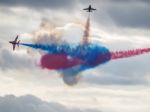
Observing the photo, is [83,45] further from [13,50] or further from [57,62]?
[13,50]

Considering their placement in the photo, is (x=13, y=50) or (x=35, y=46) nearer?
(x=35, y=46)

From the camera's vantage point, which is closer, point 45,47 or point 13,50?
point 45,47

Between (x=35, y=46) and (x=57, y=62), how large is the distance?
1299 cm

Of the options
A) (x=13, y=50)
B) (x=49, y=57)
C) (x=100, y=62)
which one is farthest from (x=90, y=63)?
(x=13, y=50)

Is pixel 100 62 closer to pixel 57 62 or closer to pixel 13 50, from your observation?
pixel 57 62

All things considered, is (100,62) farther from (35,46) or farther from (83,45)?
(35,46)

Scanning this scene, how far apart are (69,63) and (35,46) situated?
16260 mm

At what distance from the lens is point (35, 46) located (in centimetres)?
18600

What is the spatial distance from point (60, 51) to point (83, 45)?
8942mm

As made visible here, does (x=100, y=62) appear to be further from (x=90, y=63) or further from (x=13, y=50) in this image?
(x=13, y=50)

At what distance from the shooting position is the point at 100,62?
191 m

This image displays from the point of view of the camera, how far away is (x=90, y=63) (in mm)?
191250

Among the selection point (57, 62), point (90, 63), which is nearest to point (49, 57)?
point (57, 62)

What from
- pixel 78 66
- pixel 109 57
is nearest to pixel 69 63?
pixel 78 66
